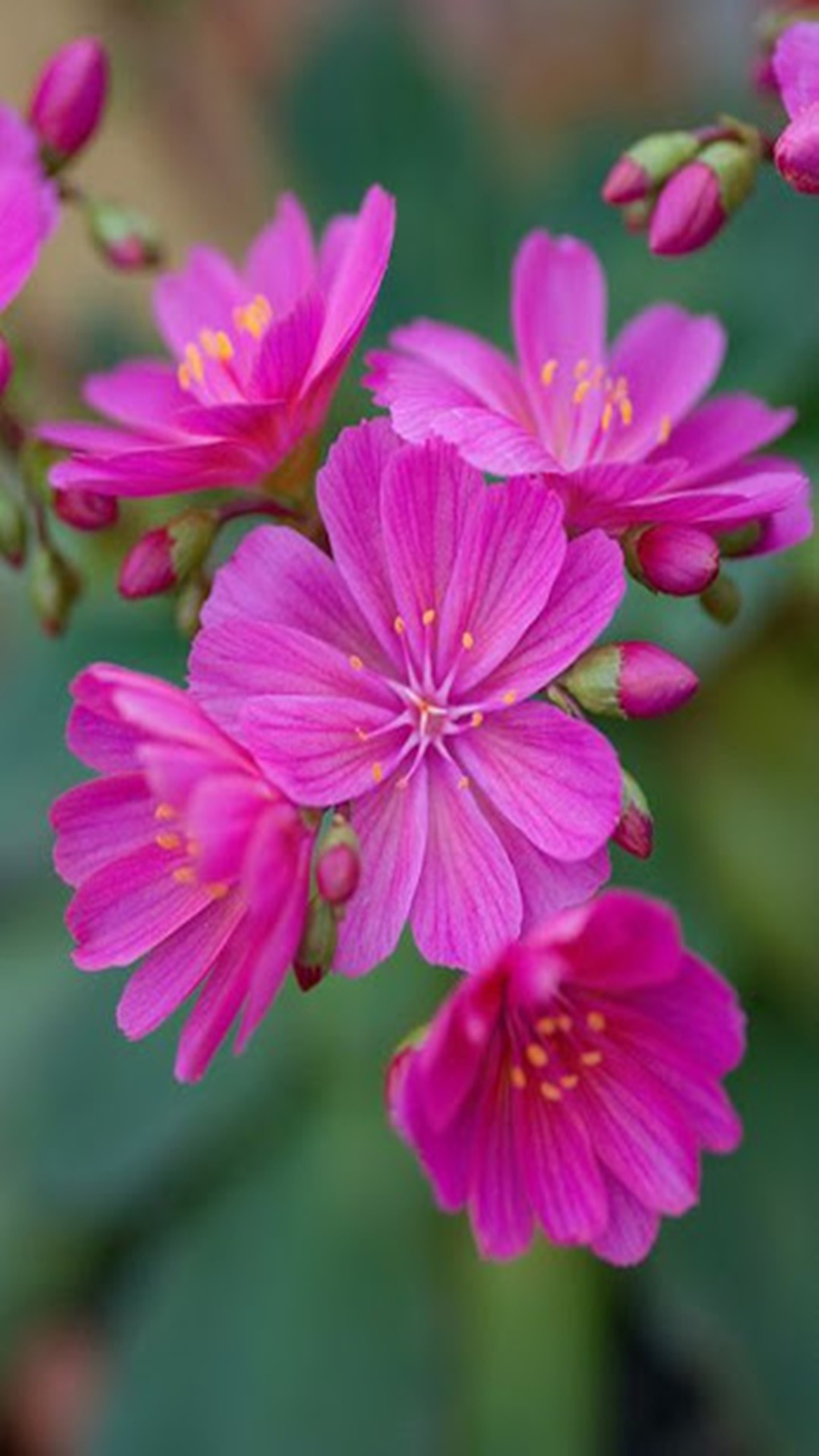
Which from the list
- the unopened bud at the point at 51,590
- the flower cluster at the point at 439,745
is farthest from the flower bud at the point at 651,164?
the unopened bud at the point at 51,590

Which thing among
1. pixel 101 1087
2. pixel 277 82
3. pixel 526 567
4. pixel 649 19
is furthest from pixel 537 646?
pixel 649 19

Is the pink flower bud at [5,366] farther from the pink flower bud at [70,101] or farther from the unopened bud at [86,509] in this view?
the pink flower bud at [70,101]

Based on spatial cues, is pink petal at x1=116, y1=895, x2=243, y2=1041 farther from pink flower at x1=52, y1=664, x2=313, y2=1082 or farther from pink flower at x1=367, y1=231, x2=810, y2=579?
pink flower at x1=367, y1=231, x2=810, y2=579

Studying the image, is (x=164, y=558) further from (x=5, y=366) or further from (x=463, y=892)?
(x=463, y=892)

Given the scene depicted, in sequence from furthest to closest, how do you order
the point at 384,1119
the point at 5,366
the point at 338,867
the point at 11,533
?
the point at 384,1119, the point at 11,533, the point at 5,366, the point at 338,867

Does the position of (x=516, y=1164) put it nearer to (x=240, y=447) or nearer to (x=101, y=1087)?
(x=240, y=447)

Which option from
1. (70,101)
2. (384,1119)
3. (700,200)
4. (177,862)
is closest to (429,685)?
(177,862)
